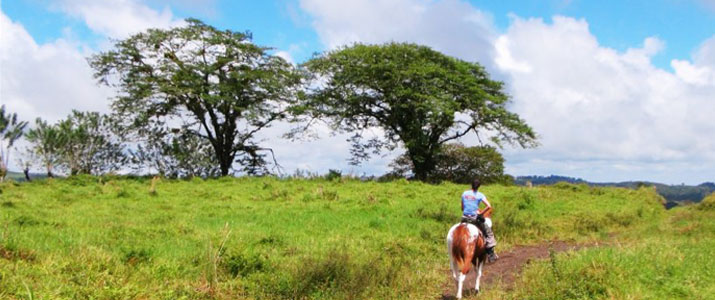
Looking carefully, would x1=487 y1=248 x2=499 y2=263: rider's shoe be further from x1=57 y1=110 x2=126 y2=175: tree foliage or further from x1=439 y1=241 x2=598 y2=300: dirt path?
x1=57 y1=110 x2=126 y2=175: tree foliage

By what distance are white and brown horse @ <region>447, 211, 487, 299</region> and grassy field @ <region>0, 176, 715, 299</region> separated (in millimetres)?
590

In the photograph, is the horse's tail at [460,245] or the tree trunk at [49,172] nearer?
the horse's tail at [460,245]

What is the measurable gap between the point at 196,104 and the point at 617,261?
30150 millimetres

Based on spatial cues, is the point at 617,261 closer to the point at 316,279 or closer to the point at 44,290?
the point at 316,279

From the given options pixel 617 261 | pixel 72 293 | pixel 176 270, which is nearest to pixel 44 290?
pixel 72 293

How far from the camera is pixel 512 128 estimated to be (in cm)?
3459

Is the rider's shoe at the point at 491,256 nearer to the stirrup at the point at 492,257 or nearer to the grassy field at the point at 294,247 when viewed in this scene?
the stirrup at the point at 492,257

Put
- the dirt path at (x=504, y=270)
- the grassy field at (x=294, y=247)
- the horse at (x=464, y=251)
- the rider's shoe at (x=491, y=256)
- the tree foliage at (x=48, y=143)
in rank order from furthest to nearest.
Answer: the tree foliage at (x=48, y=143), the rider's shoe at (x=491, y=256), the dirt path at (x=504, y=270), the horse at (x=464, y=251), the grassy field at (x=294, y=247)

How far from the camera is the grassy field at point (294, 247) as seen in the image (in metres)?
8.15

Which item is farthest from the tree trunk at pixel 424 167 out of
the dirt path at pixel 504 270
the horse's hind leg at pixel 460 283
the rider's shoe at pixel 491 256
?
the horse's hind leg at pixel 460 283

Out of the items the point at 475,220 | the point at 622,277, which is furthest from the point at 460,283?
the point at 622,277

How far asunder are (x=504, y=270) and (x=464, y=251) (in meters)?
2.70

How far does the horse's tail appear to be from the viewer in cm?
948

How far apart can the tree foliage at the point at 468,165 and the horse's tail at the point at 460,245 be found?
2773 centimetres
